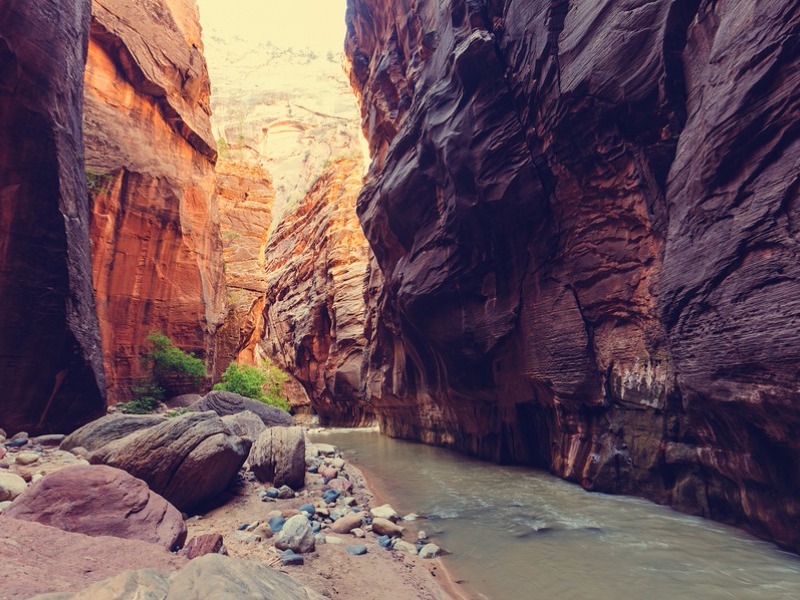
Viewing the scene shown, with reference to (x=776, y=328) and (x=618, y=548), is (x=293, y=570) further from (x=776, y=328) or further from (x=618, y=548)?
(x=776, y=328)

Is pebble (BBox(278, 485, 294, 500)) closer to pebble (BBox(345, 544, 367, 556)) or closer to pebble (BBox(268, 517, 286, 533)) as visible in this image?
pebble (BBox(268, 517, 286, 533))

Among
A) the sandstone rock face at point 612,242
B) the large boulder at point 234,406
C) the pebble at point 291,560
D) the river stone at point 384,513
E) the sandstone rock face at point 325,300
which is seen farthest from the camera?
the sandstone rock face at point 325,300

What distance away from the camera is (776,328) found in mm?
4883

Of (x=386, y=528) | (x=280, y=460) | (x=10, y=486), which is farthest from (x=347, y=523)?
Answer: (x=10, y=486)

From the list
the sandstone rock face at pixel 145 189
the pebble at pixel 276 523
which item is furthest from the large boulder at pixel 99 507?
the sandstone rock face at pixel 145 189

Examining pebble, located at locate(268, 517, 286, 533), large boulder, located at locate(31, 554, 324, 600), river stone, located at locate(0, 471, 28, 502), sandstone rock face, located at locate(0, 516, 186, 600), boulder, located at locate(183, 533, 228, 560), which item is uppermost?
large boulder, located at locate(31, 554, 324, 600)

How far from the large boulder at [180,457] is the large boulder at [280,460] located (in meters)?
1.23

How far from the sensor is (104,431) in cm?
739

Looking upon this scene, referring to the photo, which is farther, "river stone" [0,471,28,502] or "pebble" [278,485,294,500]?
"pebble" [278,485,294,500]

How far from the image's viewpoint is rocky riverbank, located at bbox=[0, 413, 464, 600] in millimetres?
2613

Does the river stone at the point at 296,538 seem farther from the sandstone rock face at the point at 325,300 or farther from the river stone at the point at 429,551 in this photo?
the sandstone rock face at the point at 325,300

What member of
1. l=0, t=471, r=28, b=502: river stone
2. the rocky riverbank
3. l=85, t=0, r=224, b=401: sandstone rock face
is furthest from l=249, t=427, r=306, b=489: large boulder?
l=85, t=0, r=224, b=401: sandstone rock face

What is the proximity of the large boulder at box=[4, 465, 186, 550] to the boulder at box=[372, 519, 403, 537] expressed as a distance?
2811 mm

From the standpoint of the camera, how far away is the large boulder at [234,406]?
Result: 1529 cm
